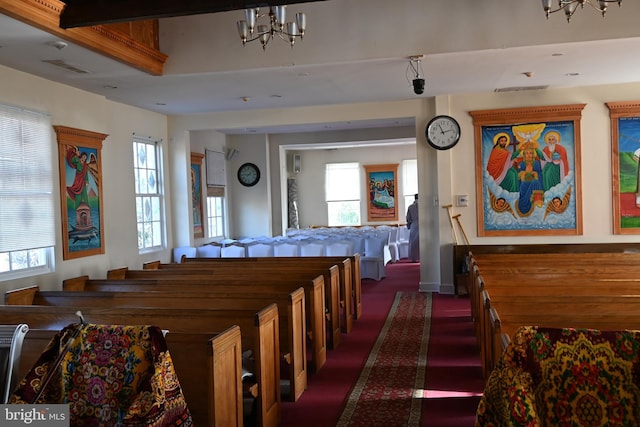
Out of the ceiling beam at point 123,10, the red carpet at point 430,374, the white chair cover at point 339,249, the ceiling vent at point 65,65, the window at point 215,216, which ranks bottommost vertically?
the red carpet at point 430,374

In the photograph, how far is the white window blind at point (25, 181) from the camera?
19.5 feet

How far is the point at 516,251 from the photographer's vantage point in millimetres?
8469

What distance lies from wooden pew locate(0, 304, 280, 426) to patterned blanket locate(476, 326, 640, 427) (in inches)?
56.0

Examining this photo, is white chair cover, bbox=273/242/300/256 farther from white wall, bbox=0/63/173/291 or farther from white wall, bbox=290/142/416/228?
white wall, bbox=290/142/416/228

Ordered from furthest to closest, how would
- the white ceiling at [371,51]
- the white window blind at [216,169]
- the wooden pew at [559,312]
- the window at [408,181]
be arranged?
1. the window at [408,181]
2. the white window blind at [216,169]
3. the white ceiling at [371,51]
4. the wooden pew at [559,312]

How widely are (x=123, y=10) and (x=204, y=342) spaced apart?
3.04 metres

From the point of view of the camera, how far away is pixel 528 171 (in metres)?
8.58

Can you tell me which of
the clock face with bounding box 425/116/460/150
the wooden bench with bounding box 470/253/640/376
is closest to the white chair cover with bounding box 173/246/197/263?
the clock face with bounding box 425/116/460/150

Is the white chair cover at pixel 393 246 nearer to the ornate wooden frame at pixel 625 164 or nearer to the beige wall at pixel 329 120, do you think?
the beige wall at pixel 329 120

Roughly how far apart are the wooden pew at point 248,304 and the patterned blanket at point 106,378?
1855mm

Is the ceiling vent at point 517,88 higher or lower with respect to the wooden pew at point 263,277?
higher

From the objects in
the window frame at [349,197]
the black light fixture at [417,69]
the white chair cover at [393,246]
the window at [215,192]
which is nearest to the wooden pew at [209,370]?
the black light fixture at [417,69]

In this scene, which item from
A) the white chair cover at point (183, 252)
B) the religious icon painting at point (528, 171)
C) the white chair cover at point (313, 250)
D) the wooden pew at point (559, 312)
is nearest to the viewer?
the wooden pew at point (559, 312)

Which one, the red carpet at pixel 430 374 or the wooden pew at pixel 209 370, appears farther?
the red carpet at pixel 430 374
